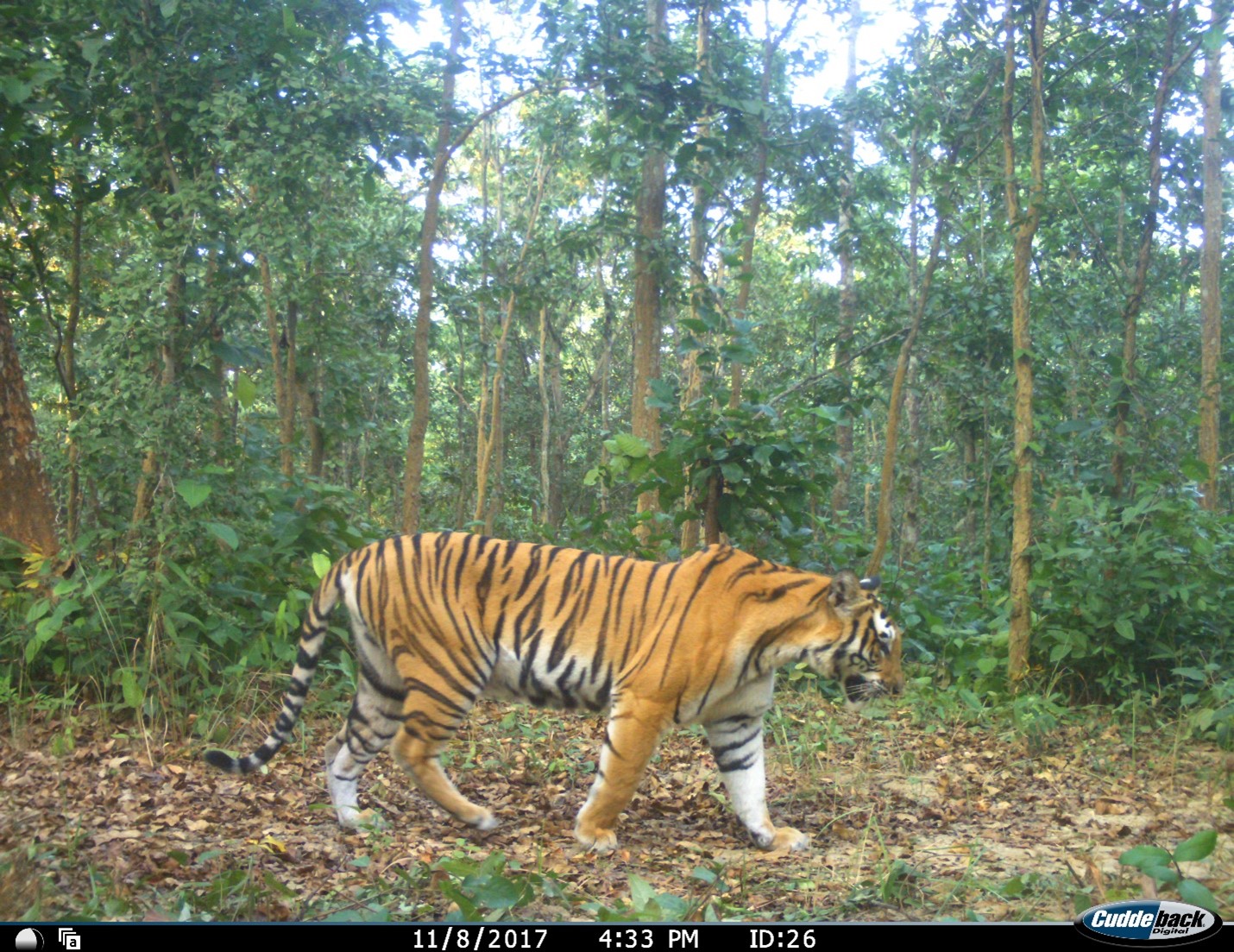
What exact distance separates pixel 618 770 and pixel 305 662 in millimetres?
1544

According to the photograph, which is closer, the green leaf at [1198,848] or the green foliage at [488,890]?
the green leaf at [1198,848]

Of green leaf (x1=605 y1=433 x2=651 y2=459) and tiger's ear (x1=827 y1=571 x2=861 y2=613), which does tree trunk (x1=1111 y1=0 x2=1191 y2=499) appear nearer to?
green leaf (x1=605 y1=433 x2=651 y2=459)

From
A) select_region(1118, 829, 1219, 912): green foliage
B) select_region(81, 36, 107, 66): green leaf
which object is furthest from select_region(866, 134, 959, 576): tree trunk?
select_region(81, 36, 107, 66): green leaf

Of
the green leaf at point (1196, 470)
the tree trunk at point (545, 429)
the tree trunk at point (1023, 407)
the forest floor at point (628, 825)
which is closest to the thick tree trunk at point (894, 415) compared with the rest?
the tree trunk at point (1023, 407)

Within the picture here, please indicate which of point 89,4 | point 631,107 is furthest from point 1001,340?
point 89,4

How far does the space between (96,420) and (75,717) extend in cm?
164

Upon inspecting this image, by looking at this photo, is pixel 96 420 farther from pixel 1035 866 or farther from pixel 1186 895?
pixel 1186 895

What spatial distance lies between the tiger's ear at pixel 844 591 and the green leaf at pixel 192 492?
3.42 m

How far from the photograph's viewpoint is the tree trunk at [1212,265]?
34.8 feet

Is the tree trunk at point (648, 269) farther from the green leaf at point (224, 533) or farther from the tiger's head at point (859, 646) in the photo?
the tiger's head at point (859, 646)

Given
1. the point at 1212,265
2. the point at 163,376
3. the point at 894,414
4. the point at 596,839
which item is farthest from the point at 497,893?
the point at 1212,265

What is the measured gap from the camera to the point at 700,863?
4.46 metres

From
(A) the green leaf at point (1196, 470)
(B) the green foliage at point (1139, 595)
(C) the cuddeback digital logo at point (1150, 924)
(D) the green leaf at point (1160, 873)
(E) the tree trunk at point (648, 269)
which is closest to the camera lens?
(C) the cuddeback digital logo at point (1150, 924)

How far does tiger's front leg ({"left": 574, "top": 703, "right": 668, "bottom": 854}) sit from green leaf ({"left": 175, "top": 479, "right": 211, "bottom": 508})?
9.04ft
